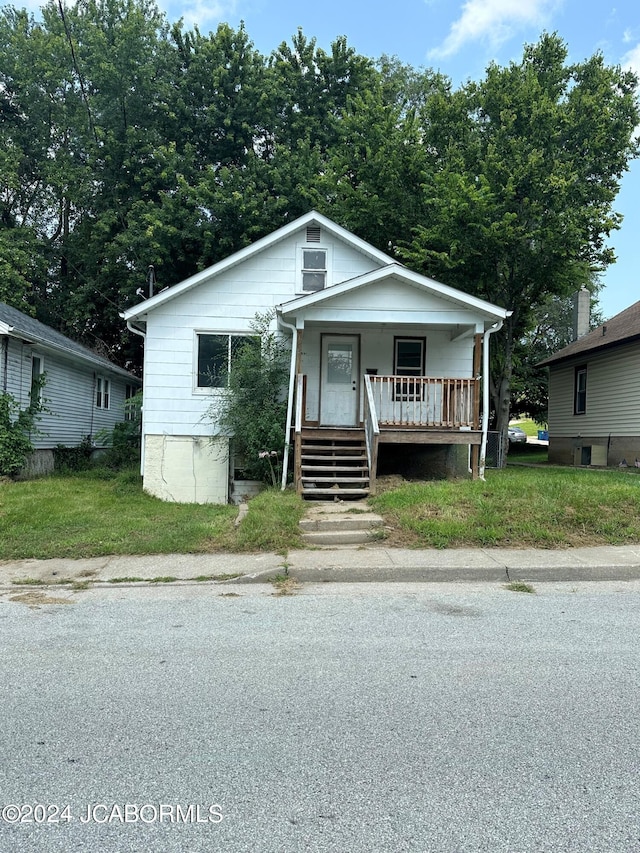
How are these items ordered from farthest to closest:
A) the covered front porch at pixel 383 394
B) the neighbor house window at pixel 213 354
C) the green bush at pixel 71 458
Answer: the green bush at pixel 71 458 < the neighbor house window at pixel 213 354 < the covered front porch at pixel 383 394

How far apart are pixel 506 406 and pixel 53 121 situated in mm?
23382

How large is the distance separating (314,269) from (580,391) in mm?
11604

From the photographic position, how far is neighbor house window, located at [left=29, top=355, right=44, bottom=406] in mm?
15562

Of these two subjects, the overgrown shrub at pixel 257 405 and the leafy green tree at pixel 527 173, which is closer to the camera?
the overgrown shrub at pixel 257 405

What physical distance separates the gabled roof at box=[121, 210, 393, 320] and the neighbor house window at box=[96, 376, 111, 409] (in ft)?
26.2

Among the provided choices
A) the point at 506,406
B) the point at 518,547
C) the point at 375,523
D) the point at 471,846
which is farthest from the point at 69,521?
the point at 506,406

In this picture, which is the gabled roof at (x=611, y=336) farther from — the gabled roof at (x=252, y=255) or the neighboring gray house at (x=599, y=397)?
the gabled roof at (x=252, y=255)

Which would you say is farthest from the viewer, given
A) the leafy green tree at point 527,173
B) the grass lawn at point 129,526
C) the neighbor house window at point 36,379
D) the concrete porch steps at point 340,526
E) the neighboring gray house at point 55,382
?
the leafy green tree at point 527,173

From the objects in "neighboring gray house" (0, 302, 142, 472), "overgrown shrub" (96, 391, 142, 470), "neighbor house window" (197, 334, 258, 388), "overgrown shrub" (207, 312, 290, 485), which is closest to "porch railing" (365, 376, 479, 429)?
"overgrown shrub" (207, 312, 290, 485)

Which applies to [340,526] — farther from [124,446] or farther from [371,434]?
[124,446]

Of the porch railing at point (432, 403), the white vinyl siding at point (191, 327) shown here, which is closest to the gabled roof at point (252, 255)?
the white vinyl siding at point (191, 327)

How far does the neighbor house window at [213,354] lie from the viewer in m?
13.8

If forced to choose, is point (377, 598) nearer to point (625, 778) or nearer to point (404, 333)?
point (625, 778)

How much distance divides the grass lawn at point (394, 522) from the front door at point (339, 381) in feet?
13.3
